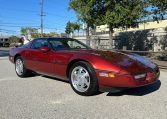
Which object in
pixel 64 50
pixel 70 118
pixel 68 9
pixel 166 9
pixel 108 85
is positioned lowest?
pixel 70 118

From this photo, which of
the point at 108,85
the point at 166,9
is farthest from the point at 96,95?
the point at 166,9

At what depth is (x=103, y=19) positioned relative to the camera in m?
20.1

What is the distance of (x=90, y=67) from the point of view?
543 cm

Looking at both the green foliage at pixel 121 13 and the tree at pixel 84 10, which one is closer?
the green foliage at pixel 121 13

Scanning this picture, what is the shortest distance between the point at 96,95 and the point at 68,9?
1880 centimetres

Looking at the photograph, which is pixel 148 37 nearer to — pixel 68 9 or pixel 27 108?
pixel 68 9

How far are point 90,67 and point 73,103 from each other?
0.81 m

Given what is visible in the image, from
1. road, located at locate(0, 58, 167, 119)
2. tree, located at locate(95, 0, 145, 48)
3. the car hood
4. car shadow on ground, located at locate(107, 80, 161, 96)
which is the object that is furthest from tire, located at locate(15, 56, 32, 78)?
tree, located at locate(95, 0, 145, 48)

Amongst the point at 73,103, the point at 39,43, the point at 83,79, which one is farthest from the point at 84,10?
the point at 73,103

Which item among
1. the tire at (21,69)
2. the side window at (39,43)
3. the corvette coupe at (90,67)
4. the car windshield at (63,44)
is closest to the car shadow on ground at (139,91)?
the corvette coupe at (90,67)

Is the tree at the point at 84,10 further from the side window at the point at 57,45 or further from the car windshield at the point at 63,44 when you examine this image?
the side window at the point at 57,45

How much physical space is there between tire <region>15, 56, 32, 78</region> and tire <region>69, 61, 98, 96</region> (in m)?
2.25

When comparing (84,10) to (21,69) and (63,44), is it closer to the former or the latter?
(21,69)

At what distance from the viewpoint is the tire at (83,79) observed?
538 centimetres
